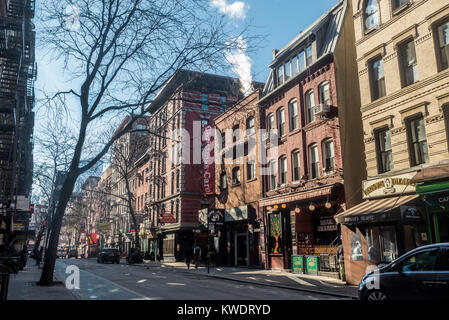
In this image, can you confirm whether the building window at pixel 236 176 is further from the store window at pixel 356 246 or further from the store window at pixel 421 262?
the store window at pixel 421 262

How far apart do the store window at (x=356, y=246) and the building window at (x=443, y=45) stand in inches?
316

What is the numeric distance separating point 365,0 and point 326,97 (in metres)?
5.31

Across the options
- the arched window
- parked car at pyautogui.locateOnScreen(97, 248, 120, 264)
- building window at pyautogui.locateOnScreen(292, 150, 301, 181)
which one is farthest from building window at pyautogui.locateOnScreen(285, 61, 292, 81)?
parked car at pyautogui.locateOnScreen(97, 248, 120, 264)

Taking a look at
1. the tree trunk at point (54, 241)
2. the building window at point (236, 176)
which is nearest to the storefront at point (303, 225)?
the building window at point (236, 176)

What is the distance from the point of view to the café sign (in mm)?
15920

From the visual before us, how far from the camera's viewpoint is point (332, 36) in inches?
892

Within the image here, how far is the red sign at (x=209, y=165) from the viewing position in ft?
118

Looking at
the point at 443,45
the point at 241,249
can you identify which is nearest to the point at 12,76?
the point at 241,249

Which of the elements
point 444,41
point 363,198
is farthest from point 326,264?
point 444,41

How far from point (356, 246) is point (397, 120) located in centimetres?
A: 599

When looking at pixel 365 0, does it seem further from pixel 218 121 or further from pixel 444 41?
pixel 218 121

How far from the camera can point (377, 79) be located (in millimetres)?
18859

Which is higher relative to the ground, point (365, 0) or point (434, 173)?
point (365, 0)

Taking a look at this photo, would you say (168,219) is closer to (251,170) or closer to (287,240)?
(251,170)
